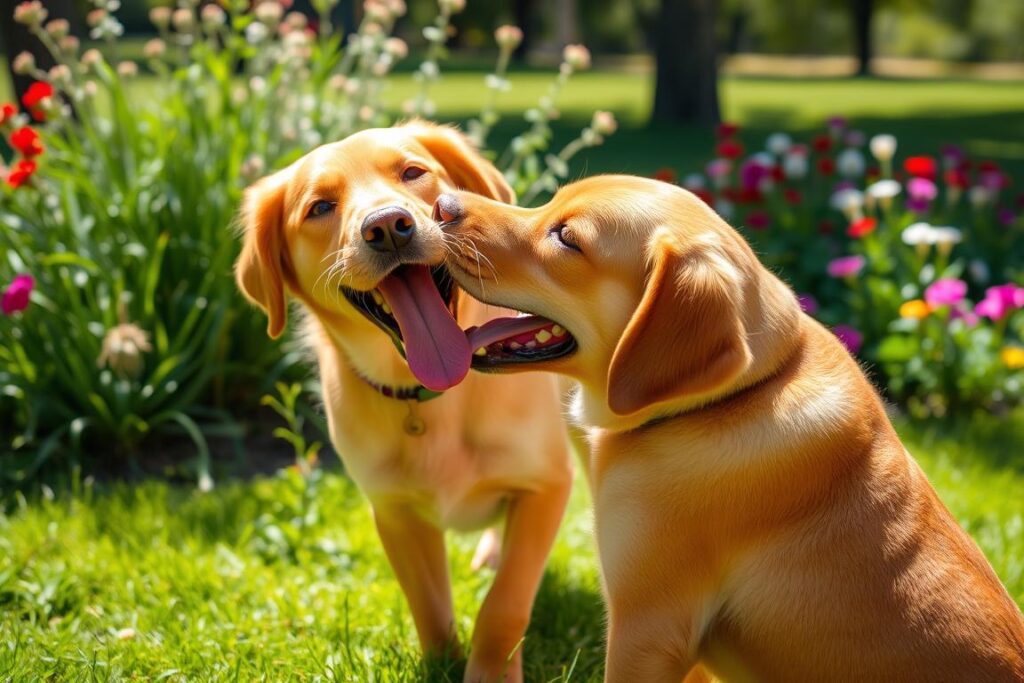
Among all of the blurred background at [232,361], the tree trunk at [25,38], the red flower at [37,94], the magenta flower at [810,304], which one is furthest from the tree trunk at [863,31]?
the red flower at [37,94]

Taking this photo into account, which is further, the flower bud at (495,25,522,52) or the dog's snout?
the flower bud at (495,25,522,52)

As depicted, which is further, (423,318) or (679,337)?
(423,318)

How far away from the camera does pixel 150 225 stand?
5039 millimetres

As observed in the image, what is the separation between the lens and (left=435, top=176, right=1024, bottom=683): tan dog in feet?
7.60

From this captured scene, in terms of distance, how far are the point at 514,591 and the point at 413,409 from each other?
0.59 meters

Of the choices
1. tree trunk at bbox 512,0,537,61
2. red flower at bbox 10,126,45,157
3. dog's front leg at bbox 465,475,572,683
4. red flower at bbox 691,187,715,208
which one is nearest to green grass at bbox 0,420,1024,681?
dog's front leg at bbox 465,475,572,683

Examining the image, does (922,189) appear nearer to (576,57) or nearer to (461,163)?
(576,57)

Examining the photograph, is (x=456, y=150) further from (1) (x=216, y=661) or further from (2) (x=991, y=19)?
(2) (x=991, y=19)

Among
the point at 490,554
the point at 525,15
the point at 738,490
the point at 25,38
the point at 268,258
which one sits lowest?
the point at 525,15

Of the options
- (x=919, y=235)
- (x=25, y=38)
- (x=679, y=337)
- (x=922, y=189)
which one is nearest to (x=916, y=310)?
(x=919, y=235)

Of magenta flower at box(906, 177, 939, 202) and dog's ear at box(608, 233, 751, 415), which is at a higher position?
dog's ear at box(608, 233, 751, 415)

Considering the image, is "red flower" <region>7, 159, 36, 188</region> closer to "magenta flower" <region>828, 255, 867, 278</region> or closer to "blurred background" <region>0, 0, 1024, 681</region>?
"blurred background" <region>0, 0, 1024, 681</region>

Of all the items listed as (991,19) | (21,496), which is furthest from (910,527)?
(991,19)

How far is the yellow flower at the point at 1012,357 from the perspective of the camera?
5.20 m
